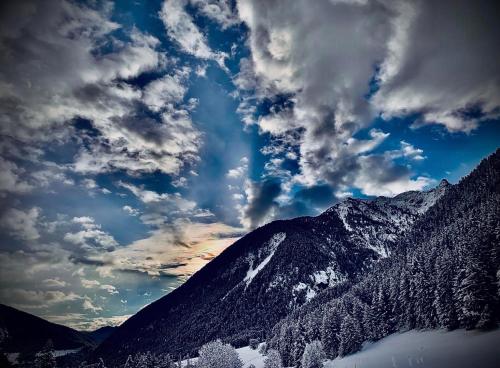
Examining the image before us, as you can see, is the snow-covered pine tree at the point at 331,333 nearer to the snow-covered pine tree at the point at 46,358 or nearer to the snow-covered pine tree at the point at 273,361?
the snow-covered pine tree at the point at 273,361

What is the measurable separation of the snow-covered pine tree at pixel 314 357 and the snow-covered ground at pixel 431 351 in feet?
11.1

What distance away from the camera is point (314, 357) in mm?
86062

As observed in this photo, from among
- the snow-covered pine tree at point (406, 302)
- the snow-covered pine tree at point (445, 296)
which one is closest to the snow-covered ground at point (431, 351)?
the snow-covered pine tree at point (445, 296)

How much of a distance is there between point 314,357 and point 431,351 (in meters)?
34.1

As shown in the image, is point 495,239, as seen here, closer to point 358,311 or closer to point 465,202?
point 358,311

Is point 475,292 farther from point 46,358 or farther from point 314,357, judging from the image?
point 46,358

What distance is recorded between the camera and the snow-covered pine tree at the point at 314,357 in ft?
278

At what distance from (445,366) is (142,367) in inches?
2295

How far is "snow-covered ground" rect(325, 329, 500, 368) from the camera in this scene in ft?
156

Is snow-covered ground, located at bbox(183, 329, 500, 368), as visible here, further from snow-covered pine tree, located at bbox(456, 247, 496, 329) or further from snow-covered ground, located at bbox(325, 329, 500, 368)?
snow-covered pine tree, located at bbox(456, 247, 496, 329)

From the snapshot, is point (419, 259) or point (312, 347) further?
point (419, 259)

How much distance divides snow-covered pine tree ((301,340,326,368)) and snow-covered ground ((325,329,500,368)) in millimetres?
3389

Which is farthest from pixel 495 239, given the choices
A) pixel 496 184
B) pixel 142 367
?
pixel 496 184

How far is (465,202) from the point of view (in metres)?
188
